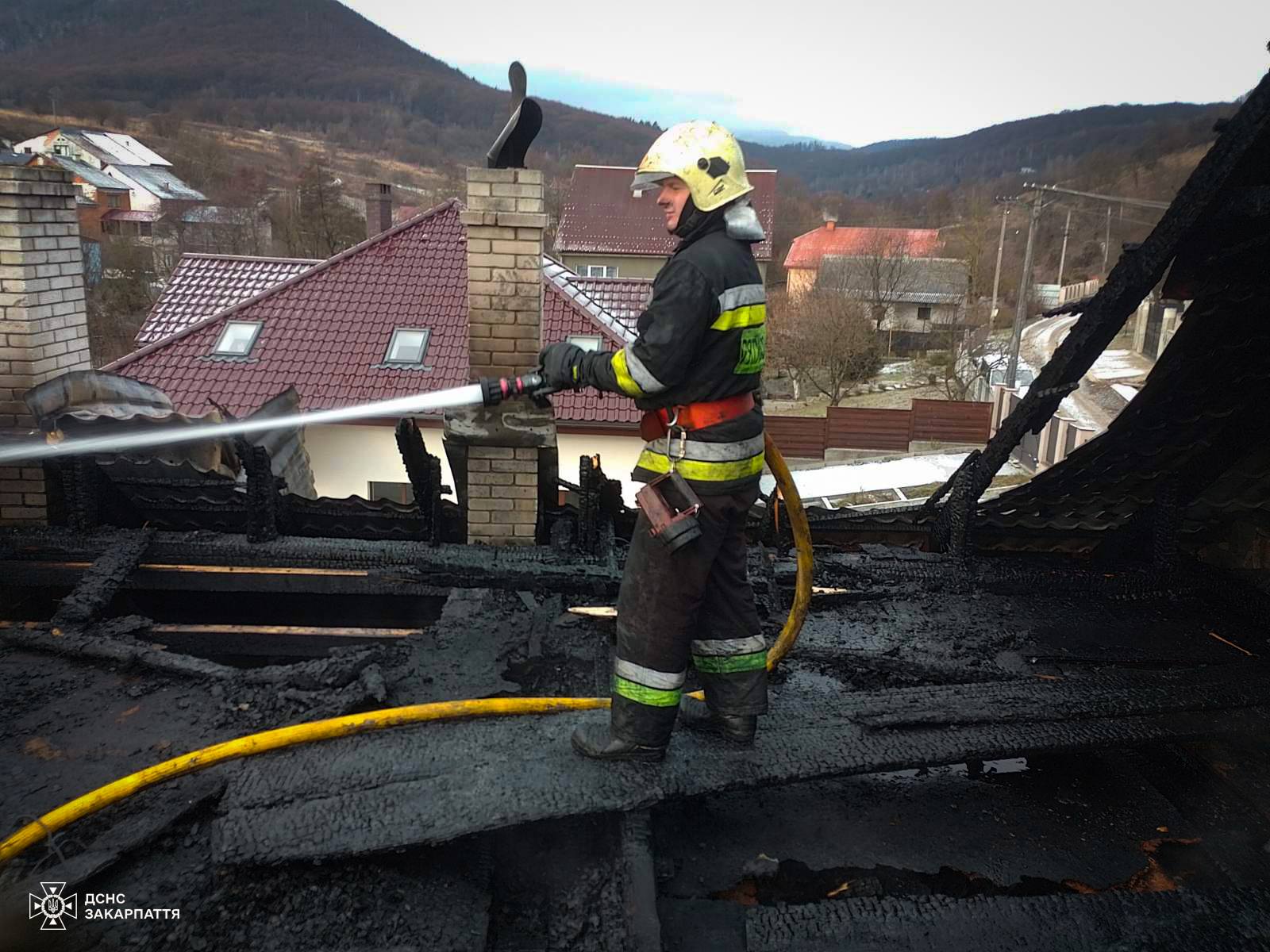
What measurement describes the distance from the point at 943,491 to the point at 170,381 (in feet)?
48.8

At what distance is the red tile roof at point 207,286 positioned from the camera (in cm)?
1770

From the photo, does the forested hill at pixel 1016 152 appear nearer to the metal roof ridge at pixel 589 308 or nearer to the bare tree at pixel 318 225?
the metal roof ridge at pixel 589 308

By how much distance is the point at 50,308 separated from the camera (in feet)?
17.0

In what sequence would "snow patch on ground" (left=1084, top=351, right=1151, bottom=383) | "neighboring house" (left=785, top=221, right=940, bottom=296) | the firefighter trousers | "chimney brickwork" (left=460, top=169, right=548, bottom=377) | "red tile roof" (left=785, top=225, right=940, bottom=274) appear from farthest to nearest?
"red tile roof" (left=785, top=225, right=940, bottom=274), "neighboring house" (left=785, top=221, right=940, bottom=296), "snow patch on ground" (left=1084, top=351, right=1151, bottom=383), "chimney brickwork" (left=460, top=169, right=548, bottom=377), the firefighter trousers

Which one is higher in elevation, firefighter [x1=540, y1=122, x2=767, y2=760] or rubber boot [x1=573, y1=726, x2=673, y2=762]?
firefighter [x1=540, y1=122, x2=767, y2=760]

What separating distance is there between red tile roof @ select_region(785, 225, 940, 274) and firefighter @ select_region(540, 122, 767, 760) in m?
37.6

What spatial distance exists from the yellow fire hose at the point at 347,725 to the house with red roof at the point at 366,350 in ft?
38.0

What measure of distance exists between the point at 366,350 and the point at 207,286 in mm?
5542

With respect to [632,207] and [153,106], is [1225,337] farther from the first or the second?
[153,106]

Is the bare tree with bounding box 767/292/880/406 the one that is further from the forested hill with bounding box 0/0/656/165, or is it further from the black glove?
the forested hill with bounding box 0/0/656/165

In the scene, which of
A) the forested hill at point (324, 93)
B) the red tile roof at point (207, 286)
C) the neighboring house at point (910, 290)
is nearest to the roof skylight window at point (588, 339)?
the red tile roof at point (207, 286)

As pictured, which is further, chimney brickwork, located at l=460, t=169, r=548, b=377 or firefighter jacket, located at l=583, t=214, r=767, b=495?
chimney brickwork, located at l=460, t=169, r=548, b=377

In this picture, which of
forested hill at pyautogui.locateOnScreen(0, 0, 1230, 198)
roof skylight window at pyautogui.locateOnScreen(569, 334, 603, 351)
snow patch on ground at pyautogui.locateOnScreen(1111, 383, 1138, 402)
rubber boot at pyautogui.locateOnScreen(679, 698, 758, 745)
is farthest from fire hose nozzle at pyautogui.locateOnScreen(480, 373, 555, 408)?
forested hill at pyautogui.locateOnScreen(0, 0, 1230, 198)

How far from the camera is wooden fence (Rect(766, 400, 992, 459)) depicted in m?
26.6
